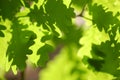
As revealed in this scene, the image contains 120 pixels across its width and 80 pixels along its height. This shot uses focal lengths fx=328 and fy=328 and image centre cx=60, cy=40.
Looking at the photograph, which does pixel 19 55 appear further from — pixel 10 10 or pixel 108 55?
pixel 108 55


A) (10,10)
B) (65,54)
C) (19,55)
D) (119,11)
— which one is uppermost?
(65,54)

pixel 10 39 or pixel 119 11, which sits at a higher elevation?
pixel 119 11

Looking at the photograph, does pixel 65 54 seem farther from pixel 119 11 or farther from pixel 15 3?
pixel 15 3

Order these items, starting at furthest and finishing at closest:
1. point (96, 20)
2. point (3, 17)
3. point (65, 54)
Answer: point (65, 54), point (96, 20), point (3, 17)

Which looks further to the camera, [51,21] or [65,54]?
[65,54]

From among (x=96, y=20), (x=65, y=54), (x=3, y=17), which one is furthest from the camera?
(x=65, y=54)

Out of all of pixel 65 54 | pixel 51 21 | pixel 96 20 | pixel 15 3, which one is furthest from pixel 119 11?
pixel 65 54
